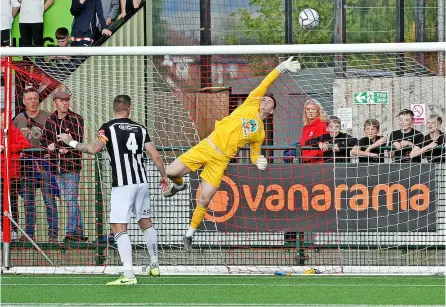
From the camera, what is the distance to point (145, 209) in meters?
12.1

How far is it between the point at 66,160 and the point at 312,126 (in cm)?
292

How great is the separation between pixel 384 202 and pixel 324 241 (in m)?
0.83

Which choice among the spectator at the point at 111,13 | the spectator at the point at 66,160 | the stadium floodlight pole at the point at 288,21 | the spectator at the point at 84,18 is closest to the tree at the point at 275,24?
the stadium floodlight pole at the point at 288,21

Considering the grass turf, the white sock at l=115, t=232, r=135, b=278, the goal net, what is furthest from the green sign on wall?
the white sock at l=115, t=232, r=135, b=278

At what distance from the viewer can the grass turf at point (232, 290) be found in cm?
1046

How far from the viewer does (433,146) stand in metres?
13.5

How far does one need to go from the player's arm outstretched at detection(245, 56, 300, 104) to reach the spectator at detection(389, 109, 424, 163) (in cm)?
179

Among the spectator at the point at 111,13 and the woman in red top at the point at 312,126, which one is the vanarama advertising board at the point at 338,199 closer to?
the woman in red top at the point at 312,126

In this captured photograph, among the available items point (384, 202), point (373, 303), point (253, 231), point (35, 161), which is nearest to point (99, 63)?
point (35, 161)

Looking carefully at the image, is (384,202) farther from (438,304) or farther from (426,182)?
(438,304)

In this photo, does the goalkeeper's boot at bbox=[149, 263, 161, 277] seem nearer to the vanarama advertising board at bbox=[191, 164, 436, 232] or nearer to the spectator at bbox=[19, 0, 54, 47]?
the vanarama advertising board at bbox=[191, 164, 436, 232]

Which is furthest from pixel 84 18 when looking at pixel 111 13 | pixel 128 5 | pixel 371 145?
pixel 371 145

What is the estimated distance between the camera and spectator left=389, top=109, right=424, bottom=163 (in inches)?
532

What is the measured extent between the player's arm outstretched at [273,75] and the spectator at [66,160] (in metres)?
2.23
